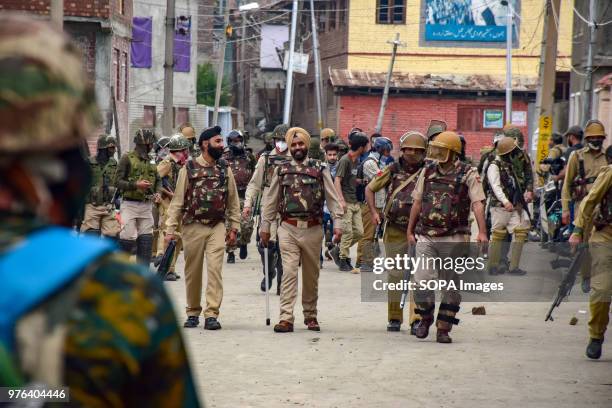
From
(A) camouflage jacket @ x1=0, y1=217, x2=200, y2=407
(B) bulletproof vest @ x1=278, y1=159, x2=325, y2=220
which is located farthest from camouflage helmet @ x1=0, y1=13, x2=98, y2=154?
(B) bulletproof vest @ x1=278, y1=159, x2=325, y2=220

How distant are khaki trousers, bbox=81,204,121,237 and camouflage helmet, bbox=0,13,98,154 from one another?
46.0ft

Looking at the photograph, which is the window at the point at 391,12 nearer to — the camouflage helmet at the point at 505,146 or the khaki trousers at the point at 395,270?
the camouflage helmet at the point at 505,146

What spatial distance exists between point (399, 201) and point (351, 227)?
726 cm

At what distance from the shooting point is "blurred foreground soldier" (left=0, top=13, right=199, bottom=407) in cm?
221

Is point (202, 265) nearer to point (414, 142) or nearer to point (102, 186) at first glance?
point (414, 142)

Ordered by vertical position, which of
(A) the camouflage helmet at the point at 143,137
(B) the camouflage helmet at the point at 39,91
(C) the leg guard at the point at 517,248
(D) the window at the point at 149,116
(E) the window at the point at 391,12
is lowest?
(D) the window at the point at 149,116

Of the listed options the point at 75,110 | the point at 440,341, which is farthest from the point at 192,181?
the point at 75,110

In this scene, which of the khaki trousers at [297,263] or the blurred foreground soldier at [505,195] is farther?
the blurred foreground soldier at [505,195]

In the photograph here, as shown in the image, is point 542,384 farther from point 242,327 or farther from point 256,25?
point 256,25

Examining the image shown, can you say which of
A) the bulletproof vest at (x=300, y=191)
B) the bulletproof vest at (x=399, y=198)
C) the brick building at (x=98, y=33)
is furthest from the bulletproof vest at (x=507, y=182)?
the brick building at (x=98, y=33)

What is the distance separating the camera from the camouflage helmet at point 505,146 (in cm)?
1847

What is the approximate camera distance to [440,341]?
483 inches

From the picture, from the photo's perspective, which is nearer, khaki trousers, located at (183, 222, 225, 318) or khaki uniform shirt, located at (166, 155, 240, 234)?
khaki trousers, located at (183, 222, 225, 318)

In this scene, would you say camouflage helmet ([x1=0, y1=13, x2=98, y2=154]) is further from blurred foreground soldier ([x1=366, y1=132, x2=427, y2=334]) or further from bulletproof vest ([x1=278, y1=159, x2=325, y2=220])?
blurred foreground soldier ([x1=366, y1=132, x2=427, y2=334])
